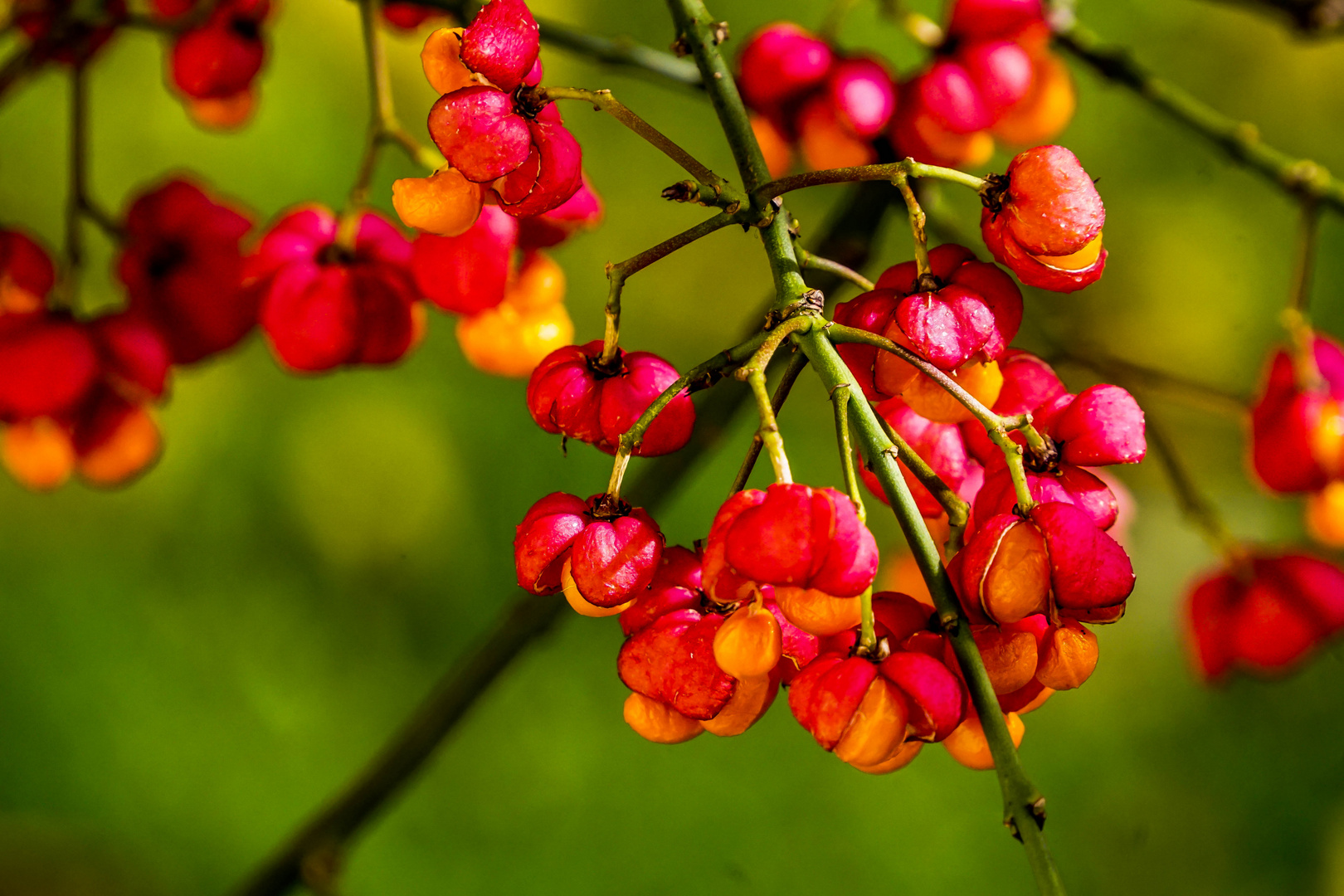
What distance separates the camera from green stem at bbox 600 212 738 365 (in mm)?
247

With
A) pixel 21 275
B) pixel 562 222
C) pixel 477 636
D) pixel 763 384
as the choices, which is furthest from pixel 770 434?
pixel 477 636

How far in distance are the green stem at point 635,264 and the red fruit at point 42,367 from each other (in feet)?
1.08

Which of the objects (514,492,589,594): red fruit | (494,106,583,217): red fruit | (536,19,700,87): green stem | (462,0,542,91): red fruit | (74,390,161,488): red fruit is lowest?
(74,390,161,488): red fruit

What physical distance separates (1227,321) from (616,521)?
0.89 m

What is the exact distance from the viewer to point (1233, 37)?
959 millimetres

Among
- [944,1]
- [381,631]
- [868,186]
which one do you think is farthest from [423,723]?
[944,1]

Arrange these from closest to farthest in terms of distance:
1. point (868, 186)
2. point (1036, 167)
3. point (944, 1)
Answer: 1. point (1036, 167)
2. point (868, 186)
3. point (944, 1)

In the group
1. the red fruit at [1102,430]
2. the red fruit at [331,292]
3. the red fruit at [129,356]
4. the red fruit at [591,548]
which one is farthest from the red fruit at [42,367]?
the red fruit at [1102,430]

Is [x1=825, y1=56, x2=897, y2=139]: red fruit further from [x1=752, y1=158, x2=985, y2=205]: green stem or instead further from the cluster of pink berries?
[x1=752, y1=158, x2=985, y2=205]: green stem

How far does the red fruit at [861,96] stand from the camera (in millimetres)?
480

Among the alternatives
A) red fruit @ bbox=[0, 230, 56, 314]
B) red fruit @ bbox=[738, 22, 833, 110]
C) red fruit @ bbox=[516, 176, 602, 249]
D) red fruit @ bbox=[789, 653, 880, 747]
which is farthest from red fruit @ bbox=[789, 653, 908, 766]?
red fruit @ bbox=[0, 230, 56, 314]

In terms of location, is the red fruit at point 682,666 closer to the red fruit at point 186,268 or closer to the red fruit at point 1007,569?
the red fruit at point 1007,569

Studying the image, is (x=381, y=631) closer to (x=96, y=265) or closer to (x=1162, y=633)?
(x=96, y=265)

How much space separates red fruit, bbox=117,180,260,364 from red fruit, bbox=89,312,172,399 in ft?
0.05
